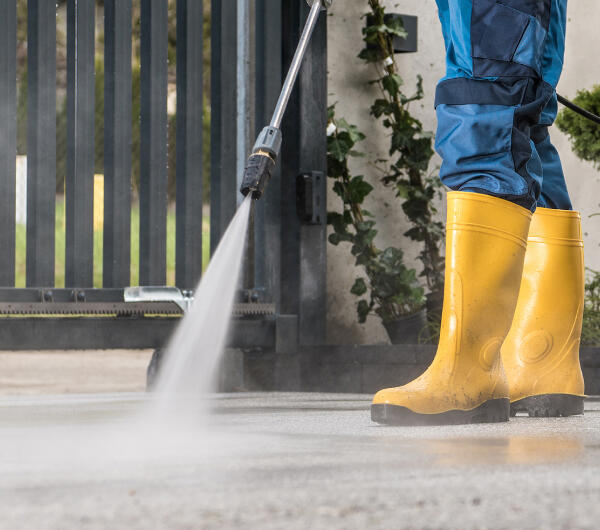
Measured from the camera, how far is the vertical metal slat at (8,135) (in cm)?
237

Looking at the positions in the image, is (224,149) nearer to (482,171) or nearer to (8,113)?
(8,113)

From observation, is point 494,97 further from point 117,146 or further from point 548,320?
point 117,146

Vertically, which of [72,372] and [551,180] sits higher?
[551,180]

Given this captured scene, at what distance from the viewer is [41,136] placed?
2.42m

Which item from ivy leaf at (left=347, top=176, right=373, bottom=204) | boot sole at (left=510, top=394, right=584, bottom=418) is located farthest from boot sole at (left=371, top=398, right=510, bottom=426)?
ivy leaf at (left=347, top=176, right=373, bottom=204)

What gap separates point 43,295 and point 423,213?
3.96ft

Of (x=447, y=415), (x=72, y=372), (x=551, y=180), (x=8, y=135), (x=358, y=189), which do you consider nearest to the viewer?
(x=447, y=415)

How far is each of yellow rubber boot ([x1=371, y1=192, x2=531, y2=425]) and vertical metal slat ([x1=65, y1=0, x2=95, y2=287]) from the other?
1.18 meters

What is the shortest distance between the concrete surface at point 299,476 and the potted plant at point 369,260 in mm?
1343

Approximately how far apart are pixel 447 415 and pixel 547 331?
0.34 m

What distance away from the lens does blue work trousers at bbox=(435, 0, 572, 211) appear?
154 cm

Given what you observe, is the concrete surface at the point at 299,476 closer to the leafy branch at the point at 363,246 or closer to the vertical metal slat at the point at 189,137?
the vertical metal slat at the point at 189,137

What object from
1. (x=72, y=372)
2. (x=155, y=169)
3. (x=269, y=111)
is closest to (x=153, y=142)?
(x=155, y=169)

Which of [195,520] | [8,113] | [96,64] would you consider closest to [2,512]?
[195,520]
